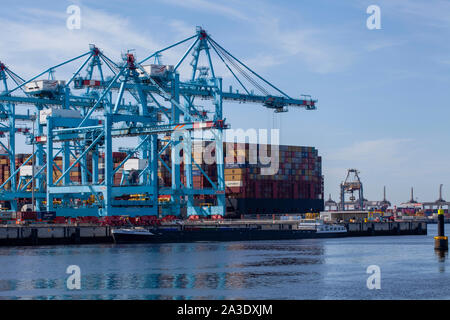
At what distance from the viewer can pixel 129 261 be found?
56.7m

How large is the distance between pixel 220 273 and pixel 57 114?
50.1 m

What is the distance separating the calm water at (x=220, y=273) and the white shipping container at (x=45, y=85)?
117 feet

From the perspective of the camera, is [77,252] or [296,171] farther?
[296,171]

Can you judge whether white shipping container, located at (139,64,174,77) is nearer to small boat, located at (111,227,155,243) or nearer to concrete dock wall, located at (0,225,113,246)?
small boat, located at (111,227,155,243)

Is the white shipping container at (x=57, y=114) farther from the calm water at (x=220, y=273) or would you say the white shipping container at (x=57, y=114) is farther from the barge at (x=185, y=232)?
the calm water at (x=220, y=273)

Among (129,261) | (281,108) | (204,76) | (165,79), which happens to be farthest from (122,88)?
(129,261)

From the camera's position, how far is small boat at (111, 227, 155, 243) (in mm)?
79062

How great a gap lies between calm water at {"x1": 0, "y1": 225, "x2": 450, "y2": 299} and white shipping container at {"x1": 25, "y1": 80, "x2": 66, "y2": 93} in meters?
35.6

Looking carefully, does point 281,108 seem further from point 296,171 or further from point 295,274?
point 295,274

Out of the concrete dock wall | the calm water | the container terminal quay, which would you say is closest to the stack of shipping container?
the container terminal quay

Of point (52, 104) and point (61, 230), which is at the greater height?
point (52, 104)
